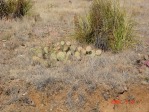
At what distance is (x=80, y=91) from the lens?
5.08 meters

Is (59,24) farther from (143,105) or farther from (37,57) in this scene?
(143,105)

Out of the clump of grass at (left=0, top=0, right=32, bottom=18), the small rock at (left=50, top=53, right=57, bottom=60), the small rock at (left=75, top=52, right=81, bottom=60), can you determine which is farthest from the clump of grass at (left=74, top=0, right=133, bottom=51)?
the clump of grass at (left=0, top=0, right=32, bottom=18)

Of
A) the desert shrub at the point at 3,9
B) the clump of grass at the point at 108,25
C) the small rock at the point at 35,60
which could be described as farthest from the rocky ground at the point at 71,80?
the desert shrub at the point at 3,9

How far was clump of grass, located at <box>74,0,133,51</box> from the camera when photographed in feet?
21.2

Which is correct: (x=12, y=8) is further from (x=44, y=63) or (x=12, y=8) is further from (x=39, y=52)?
(x=44, y=63)

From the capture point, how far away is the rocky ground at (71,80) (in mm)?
4949

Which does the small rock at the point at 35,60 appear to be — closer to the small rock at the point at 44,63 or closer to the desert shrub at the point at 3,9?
the small rock at the point at 44,63

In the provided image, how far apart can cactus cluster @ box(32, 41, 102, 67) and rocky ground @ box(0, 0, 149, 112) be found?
26 mm

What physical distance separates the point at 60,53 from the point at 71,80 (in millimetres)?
905

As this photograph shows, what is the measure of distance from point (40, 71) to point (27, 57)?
2.45 ft

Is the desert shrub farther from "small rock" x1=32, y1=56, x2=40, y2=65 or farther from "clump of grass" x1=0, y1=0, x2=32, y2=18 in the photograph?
"small rock" x1=32, y1=56, x2=40, y2=65

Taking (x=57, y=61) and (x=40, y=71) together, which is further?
(x=57, y=61)

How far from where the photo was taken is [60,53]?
6082 mm

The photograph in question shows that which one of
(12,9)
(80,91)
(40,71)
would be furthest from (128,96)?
(12,9)
